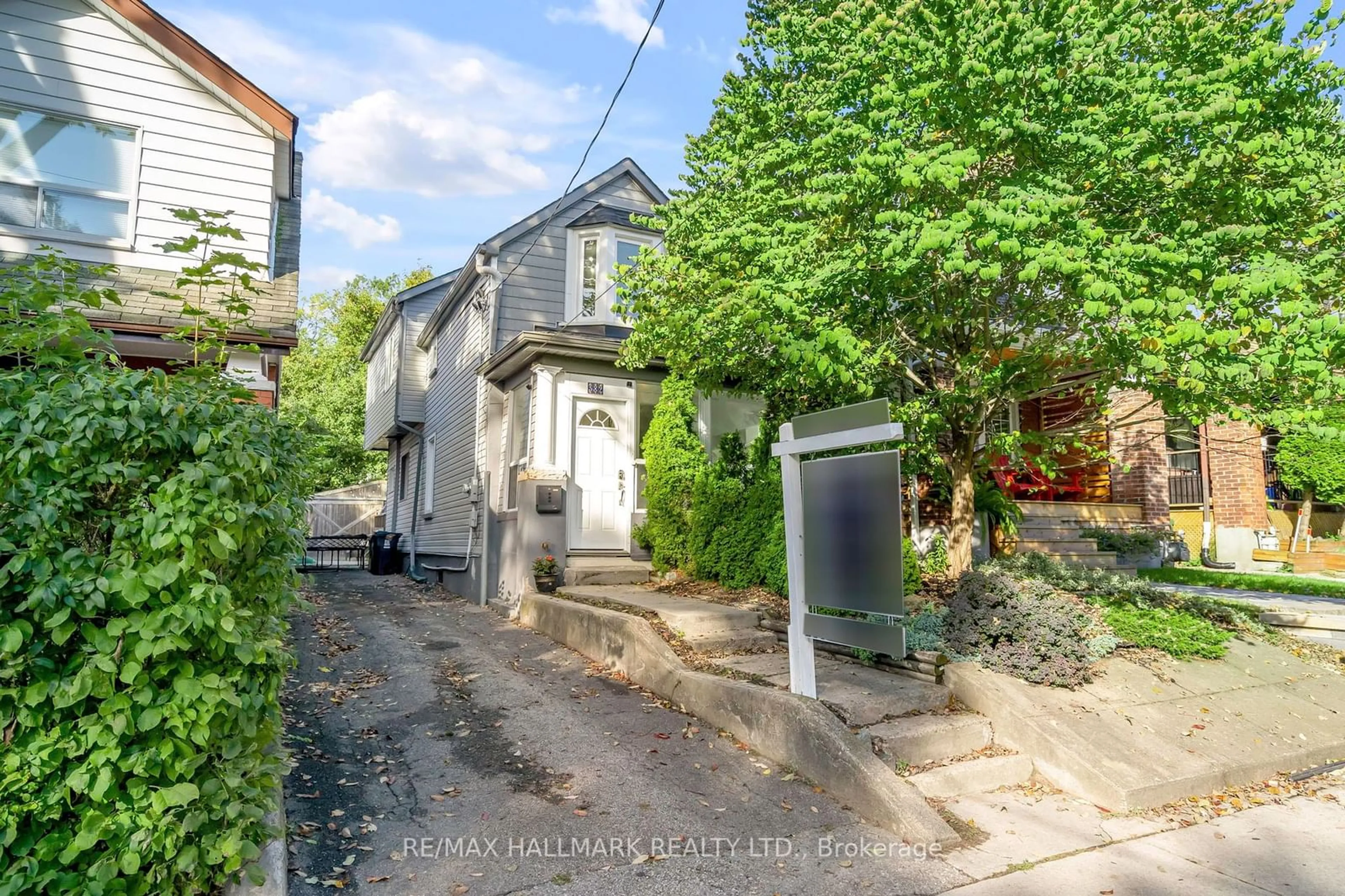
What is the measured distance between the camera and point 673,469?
10.4 m

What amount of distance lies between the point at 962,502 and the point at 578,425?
5533 millimetres

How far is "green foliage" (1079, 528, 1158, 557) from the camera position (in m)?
12.1

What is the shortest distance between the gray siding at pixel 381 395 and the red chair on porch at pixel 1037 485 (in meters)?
13.1

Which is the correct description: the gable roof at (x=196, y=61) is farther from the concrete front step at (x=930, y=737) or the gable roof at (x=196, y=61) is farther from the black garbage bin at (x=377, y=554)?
the black garbage bin at (x=377, y=554)

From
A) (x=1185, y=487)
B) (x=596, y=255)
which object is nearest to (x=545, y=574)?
(x=596, y=255)

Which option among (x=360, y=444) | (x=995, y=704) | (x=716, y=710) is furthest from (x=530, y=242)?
(x=360, y=444)

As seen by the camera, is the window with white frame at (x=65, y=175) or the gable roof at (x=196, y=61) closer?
Answer: the window with white frame at (x=65, y=175)

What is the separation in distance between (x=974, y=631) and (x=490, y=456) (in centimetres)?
840

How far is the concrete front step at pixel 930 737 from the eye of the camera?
4.76 m

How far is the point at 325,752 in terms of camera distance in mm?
5090

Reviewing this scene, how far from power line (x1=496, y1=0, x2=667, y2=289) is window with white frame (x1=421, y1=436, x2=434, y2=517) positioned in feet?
19.1

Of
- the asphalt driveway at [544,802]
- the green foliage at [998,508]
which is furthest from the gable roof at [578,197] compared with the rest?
the asphalt driveway at [544,802]

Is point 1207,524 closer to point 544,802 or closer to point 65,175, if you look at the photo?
point 544,802

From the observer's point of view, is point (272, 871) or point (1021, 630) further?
point (1021, 630)
